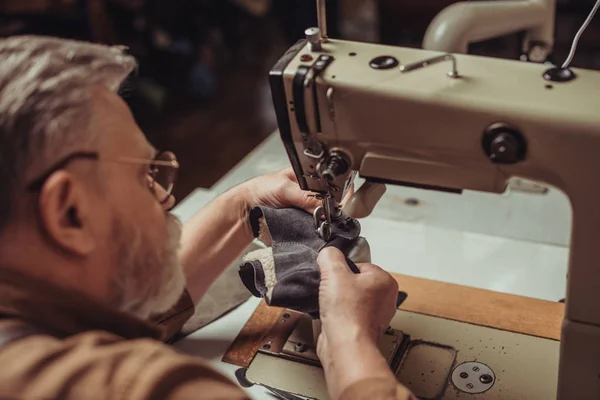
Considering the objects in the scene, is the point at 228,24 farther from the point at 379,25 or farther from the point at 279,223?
the point at 279,223

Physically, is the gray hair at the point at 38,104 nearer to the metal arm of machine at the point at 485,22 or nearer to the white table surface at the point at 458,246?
the white table surface at the point at 458,246

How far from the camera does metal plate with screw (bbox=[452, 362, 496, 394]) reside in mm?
1115

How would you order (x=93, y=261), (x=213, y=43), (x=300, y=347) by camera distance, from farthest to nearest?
(x=213, y=43) → (x=300, y=347) → (x=93, y=261)

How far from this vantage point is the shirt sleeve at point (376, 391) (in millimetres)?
916

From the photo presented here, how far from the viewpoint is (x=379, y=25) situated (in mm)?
4023

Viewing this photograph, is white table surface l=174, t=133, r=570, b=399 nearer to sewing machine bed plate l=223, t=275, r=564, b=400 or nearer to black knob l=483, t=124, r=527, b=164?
sewing machine bed plate l=223, t=275, r=564, b=400

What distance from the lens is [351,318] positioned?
100 centimetres

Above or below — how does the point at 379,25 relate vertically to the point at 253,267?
below

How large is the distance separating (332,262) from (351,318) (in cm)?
10

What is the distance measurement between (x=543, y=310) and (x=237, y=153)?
2350mm

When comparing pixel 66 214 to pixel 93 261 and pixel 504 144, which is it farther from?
pixel 504 144

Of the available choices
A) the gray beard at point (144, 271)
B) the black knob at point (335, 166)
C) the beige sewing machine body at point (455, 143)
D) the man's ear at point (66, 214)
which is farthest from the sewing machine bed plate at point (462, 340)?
the man's ear at point (66, 214)

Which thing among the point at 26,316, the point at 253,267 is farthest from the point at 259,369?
the point at 26,316

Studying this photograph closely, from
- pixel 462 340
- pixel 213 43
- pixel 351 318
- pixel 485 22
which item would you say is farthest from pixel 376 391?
pixel 213 43
